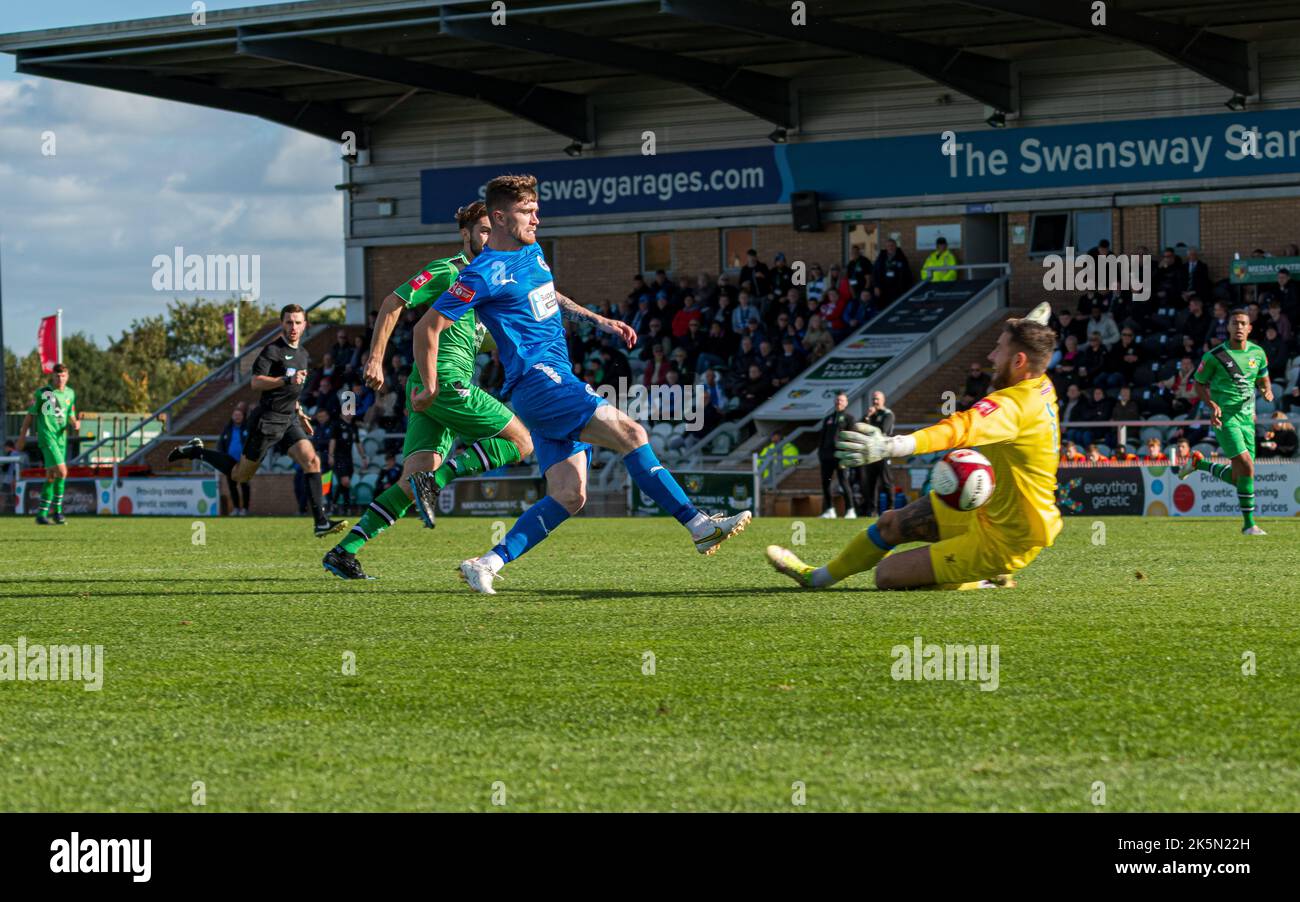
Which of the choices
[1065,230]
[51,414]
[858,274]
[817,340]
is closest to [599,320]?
[51,414]

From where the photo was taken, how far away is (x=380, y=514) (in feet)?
36.5

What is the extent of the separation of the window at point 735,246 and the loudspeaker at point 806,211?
1390 mm

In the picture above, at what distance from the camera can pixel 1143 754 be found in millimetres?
4871

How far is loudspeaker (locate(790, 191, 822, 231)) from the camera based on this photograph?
3541cm

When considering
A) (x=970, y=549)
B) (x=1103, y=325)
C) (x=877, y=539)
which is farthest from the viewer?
(x=1103, y=325)

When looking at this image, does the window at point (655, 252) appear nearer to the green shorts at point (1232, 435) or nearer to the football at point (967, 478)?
the green shorts at point (1232, 435)

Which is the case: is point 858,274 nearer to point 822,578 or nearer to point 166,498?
point 166,498

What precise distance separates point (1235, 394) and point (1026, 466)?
9448 millimetres

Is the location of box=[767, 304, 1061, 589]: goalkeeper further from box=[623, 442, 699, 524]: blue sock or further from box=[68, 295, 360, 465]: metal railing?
box=[68, 295, 360, 465]: metal railing

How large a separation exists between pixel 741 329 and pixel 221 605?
77.4 feet

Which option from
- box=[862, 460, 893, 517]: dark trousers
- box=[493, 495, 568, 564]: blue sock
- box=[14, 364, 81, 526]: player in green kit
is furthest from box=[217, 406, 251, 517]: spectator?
box=[493, 495, 568, 564]: blue sock

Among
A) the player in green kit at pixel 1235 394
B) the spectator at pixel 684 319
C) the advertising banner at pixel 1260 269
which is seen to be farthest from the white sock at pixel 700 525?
the spectator at pixel 684 319
